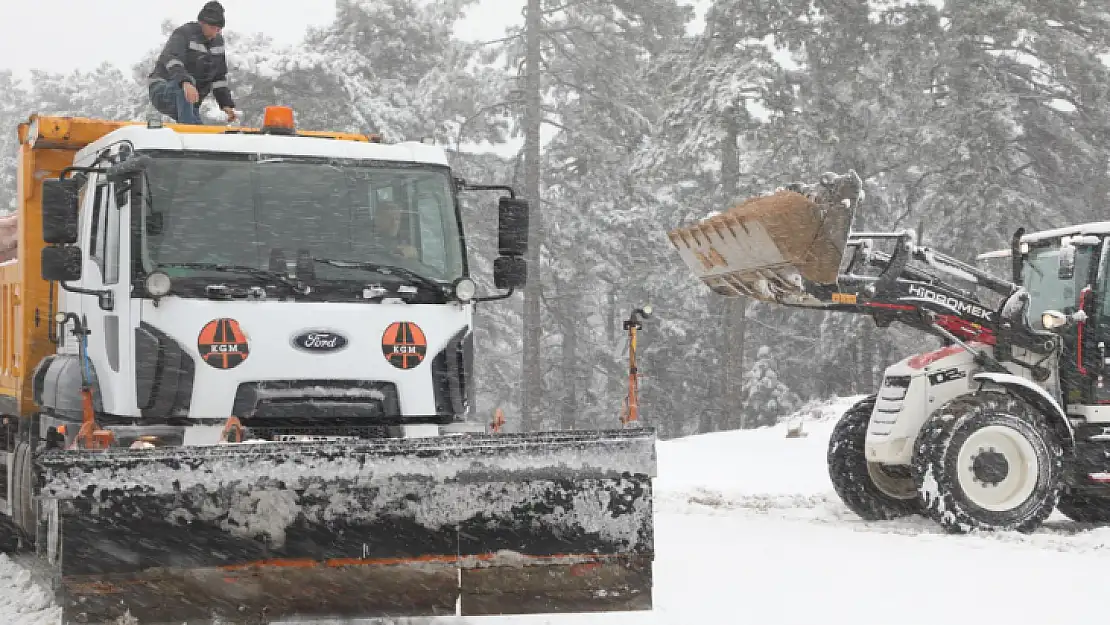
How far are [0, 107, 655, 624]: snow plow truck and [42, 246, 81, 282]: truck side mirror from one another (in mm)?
13

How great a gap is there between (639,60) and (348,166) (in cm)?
3175

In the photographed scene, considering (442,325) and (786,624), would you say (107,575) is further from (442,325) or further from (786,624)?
(786,624)

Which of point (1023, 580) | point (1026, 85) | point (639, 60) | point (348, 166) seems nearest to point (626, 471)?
point (348, 166)

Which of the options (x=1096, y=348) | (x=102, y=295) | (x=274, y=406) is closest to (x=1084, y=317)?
(x=1096, y=348)

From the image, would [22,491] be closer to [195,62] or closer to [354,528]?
[195,62]

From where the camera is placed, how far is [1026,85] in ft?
104

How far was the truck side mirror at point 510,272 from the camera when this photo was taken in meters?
8.00

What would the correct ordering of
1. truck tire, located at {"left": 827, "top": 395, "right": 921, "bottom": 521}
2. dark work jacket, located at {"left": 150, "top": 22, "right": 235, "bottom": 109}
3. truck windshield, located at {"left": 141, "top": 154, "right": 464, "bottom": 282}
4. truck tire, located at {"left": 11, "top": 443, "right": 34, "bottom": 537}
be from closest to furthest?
truck windshield, located at {"left": 141, "top": 154, "right": 464, "bottom": 282} → truck tire, located at {"left": 11, "top": 443, "right": 34, "bottom": 537} → dark work jacket, located at {"left": 150, "top": 22, "right": 235, "bottom": 109} → truck tire, located at {"left": 827, "top": 395, "right": 921, "bottom": 521}

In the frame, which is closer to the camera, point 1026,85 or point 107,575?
point 107,575

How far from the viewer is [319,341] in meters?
7.07

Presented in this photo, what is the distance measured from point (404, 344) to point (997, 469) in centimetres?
553

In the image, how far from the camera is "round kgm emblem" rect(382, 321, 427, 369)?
724 centimetres

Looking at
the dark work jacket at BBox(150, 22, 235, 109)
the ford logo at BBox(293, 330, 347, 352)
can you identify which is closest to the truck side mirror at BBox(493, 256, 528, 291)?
the ford logo at BBox(293, 330, 347, 352)

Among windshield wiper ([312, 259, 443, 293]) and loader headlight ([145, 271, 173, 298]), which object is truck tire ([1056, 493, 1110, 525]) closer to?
windshield wiper ([312, 259, 443, 293])
